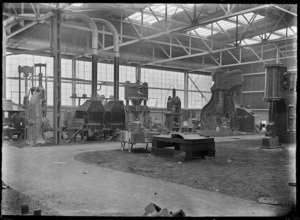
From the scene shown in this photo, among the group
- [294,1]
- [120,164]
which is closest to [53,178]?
[120,164]

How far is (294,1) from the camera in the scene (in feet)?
6.85

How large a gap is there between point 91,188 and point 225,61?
2257cm

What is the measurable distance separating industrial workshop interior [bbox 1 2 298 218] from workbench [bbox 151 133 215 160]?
27 mm

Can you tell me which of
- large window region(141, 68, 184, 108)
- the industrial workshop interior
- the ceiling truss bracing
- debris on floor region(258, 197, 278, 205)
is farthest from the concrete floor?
large window region(141, 68, 184, 108)

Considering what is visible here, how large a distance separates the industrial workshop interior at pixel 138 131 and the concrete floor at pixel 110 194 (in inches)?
0.6

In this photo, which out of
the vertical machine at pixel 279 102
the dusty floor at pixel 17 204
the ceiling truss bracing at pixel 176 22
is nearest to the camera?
the dusty floor at pixel 17 204

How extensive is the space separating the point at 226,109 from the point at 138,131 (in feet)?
32.1

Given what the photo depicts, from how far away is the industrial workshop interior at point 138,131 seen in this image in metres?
3.75

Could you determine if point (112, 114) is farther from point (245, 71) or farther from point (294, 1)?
point (245, 71)

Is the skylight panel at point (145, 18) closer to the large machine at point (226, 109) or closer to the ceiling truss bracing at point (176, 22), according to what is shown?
the ceiling truss bracing at point (176, 22)

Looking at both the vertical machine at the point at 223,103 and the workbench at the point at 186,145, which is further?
the vertical machine at the point at 223,103

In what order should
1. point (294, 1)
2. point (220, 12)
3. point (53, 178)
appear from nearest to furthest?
point (294, 1)
point (53, 178)
point (220, 12)

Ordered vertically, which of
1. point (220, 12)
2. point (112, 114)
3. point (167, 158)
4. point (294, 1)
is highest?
point (220, 12)

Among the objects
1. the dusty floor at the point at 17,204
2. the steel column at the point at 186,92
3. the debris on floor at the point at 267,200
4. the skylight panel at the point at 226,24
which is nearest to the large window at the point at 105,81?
the steel column at the point at 186,92
